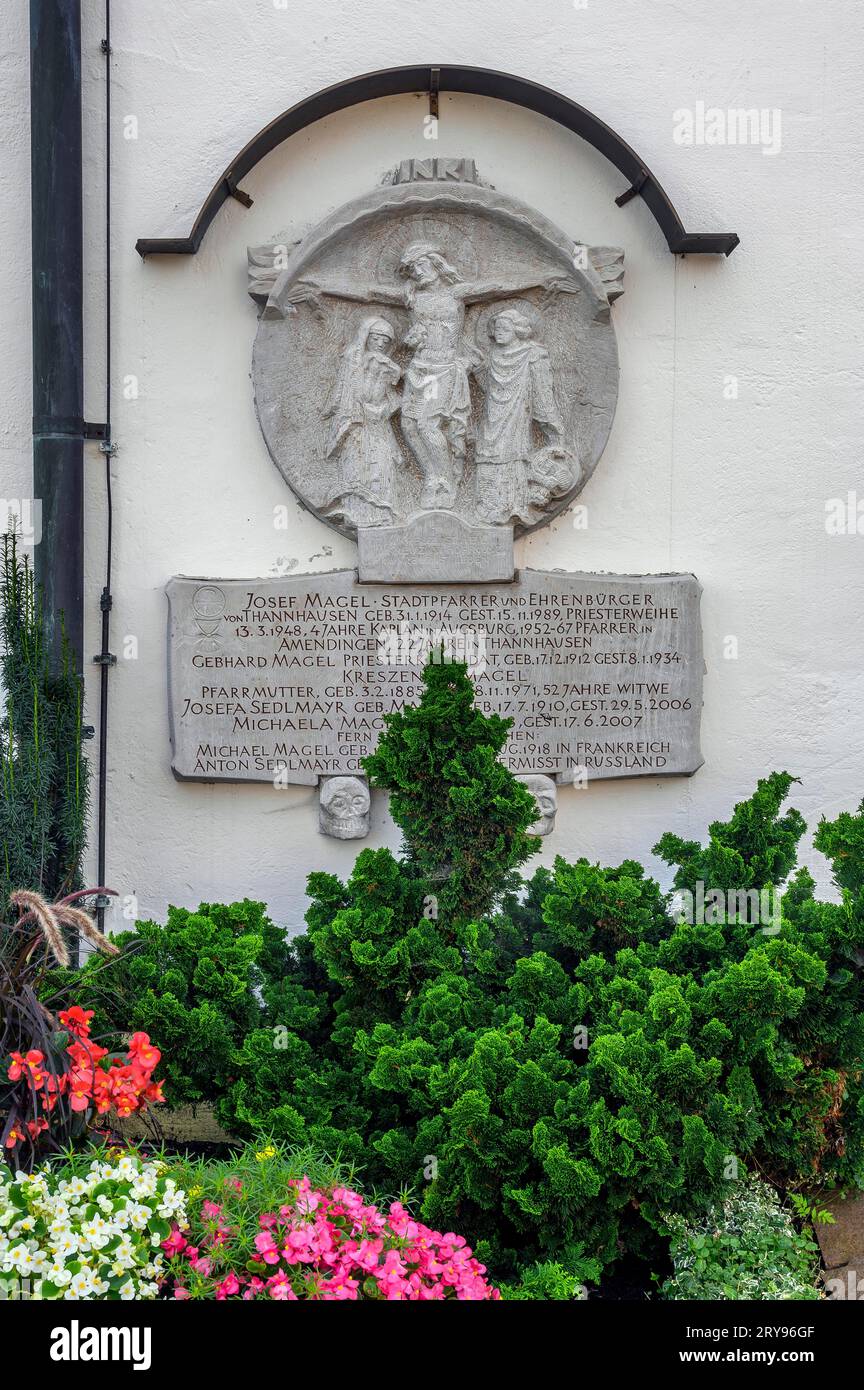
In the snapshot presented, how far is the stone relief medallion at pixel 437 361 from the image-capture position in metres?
5.27

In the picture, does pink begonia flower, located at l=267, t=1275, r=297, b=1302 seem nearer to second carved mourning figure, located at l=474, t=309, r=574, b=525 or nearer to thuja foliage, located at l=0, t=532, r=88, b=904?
thuja foliage, located at l=0, t=532, r=88, b=904

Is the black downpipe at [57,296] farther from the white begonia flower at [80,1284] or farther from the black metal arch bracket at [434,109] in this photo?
the white begonia flower at [80,1284]

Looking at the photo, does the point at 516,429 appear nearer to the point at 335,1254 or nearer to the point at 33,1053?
the point at 33,1053

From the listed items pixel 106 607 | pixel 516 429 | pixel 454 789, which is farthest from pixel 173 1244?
pixel 516 429

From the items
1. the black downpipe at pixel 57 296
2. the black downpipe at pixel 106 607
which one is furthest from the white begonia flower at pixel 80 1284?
the black downpipe at pixel 57 296

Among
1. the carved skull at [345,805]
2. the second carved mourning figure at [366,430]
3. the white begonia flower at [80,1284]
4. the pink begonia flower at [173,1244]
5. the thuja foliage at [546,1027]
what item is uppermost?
the second carved mourning figure at [366,430]

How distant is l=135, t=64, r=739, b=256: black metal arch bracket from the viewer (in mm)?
5148

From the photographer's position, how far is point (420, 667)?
17.4ft

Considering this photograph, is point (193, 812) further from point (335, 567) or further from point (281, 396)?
point (281, 396)

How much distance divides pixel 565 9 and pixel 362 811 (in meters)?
3.46

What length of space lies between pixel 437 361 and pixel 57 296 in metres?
1.54

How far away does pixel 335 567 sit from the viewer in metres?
5.41

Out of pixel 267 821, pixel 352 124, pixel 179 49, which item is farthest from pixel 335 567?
pixel 179 49

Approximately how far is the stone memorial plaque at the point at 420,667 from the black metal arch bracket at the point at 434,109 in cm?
138
